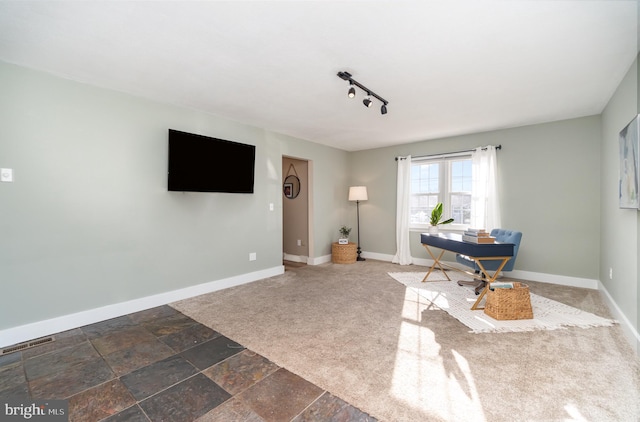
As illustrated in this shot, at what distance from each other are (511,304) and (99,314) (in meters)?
4.14

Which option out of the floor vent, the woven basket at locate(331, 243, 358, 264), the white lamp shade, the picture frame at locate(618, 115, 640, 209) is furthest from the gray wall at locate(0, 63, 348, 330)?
the picture frame at locate(618, 115, 640, 209)

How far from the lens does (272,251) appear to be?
4652 mm

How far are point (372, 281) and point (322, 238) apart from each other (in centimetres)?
169

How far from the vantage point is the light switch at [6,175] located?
2.36 metres

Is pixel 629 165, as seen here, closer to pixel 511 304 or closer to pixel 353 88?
pixel 511 304

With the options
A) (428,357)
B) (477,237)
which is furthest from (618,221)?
(428,357)

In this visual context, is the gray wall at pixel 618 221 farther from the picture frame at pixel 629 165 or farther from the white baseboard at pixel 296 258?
the white baseboard at pixel 296 258

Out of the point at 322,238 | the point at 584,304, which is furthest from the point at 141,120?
the point at 584,304

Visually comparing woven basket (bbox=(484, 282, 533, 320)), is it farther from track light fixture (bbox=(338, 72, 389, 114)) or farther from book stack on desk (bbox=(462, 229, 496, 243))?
track light fixture (bbox=(338, 72, 389, 114))

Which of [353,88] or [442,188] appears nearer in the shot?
[353,88]

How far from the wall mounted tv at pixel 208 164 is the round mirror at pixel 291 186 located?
1.91 metres

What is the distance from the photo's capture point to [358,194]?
230 inches

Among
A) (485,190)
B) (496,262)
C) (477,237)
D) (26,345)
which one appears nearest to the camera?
(26,345)

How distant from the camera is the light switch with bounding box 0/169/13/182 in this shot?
2.36 meters
